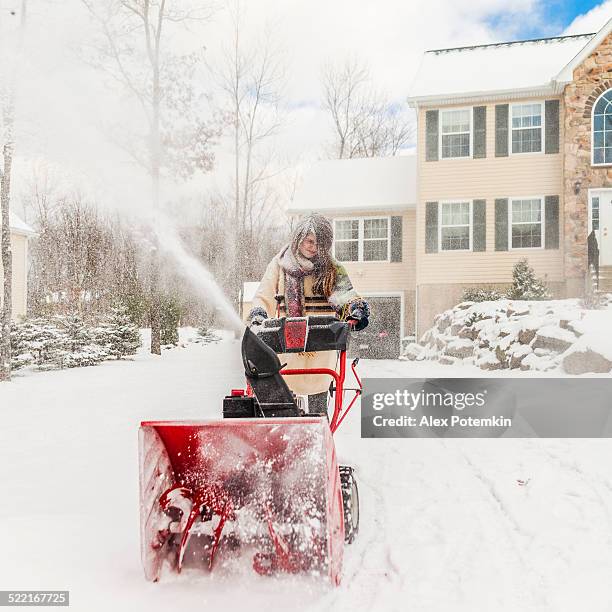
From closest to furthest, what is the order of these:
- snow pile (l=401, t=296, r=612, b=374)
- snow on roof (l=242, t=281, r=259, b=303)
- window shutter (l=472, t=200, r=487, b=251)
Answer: snow on roof (l=242, t=281, r=259, b=303) → snow pile (l=401, t=296, r=612, b=374) → window shutter (l=472, t=200, r=487, b=251)

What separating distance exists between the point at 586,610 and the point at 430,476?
1.19m

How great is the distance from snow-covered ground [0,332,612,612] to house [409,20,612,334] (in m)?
1.86

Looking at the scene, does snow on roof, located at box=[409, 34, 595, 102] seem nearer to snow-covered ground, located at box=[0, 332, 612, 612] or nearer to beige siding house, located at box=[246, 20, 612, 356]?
beige siding house, located at box=[246, 20, 612, 356]

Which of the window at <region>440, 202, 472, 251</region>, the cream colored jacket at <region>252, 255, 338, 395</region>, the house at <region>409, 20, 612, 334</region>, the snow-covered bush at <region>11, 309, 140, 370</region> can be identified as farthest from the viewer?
the window at <region>440, 202, 472, 251</region>

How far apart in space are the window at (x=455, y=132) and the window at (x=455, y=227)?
525 millimetres

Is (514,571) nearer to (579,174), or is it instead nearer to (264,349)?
(264,349)

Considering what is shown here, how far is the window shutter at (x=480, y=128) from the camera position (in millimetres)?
5332

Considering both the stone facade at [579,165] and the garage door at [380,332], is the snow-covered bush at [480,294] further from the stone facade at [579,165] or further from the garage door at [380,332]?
the garage door at [380,332]

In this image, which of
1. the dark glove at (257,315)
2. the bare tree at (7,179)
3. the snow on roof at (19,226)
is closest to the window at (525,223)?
the dark glove at (257,315)

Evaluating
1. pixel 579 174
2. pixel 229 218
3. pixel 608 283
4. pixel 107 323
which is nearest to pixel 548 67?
pixel 579 174

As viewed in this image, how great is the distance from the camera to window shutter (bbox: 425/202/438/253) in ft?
16.4

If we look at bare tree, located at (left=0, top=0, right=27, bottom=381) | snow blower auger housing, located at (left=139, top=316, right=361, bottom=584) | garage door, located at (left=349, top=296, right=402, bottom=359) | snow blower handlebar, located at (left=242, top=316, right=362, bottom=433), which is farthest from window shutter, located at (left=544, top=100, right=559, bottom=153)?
snow blower auger housing, located at (left=139, top=316, right=361, bottom=584)

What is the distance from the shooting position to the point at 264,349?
164 centimetres

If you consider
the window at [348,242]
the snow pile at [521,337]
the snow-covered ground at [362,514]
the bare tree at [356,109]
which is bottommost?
the snow-covered ground at [362,514]
